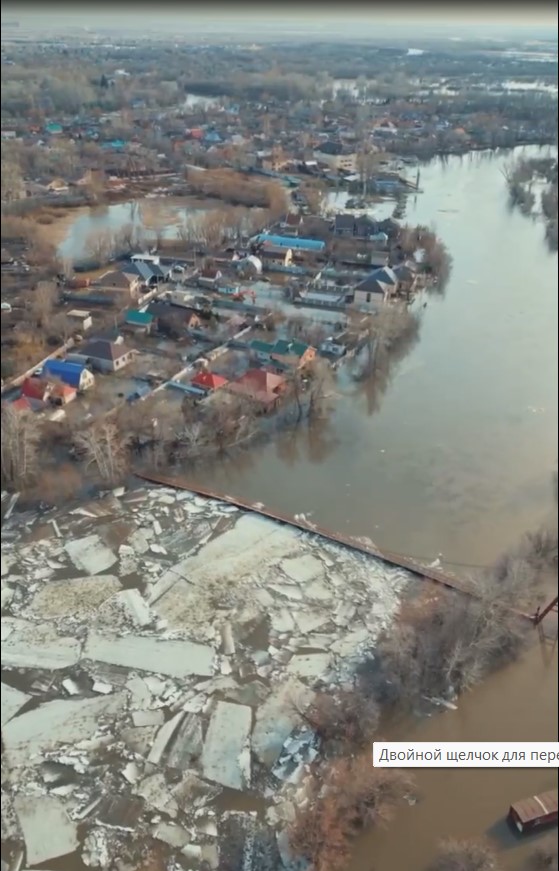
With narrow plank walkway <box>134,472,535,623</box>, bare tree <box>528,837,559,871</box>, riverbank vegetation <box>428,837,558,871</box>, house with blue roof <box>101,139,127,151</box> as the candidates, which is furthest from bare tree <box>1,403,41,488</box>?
house with blue roof <box>101,139,127,151</box>

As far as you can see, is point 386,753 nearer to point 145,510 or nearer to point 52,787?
point 52,787

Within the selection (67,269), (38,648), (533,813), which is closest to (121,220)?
(67,269)

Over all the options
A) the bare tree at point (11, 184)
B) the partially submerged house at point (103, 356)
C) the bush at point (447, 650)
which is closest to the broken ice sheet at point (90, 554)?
the bush at point (447, 650)

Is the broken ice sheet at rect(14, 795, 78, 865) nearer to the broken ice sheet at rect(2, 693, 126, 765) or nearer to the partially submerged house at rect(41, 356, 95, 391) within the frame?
the broken ice sheet at rect(2, 693, 126, 765)

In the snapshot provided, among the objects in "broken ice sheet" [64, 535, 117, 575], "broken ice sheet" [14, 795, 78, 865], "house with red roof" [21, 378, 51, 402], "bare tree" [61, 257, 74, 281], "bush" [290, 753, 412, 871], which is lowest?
"broken ice sheet" [14, 795, 78, 865]

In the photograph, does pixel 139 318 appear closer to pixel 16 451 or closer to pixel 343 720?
pixel 16 451

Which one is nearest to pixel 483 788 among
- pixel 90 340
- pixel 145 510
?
pixel 145 510
